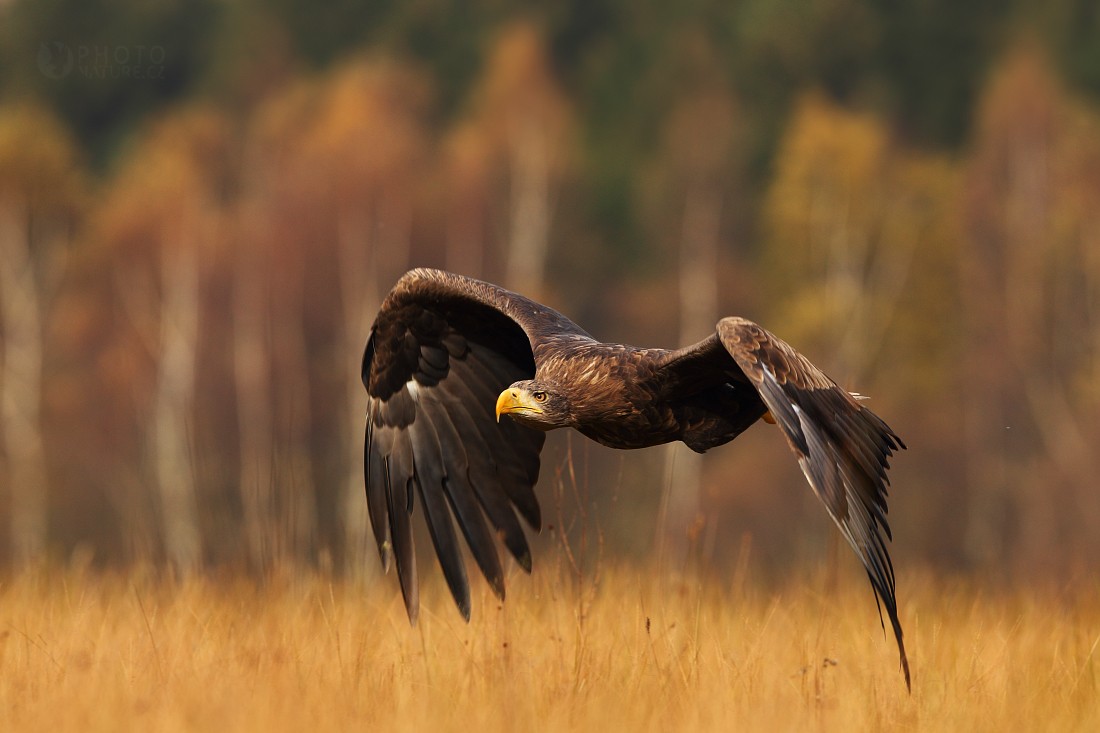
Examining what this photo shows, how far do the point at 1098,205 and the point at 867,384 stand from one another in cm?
437

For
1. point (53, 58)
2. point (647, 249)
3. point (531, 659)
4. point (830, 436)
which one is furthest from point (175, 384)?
point (830, 436)

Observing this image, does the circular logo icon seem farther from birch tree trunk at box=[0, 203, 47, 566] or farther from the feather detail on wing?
A: the feather detail on wing

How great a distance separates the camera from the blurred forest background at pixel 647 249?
23.3m

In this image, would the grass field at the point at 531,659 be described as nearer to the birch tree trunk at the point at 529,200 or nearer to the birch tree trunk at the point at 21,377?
the birch tree trunk at the point at 529,200

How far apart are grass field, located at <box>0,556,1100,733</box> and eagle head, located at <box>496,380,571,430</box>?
0.69m

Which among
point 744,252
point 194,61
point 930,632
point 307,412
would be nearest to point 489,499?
point 930,632

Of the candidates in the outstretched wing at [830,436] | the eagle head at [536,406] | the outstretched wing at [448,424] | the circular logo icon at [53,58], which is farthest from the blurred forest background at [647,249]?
the outstretched wing at [830,436]

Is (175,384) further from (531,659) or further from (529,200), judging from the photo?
(531,659)

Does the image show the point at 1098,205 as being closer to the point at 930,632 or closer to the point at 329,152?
the point at 329,152

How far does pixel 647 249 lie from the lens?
27.2 m

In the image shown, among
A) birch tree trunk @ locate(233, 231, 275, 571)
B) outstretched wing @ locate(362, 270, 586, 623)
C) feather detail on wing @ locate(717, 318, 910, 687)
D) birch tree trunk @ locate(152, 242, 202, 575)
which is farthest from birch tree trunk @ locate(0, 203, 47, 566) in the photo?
feather detail on wing @ locate(717, 318, 910, 687)

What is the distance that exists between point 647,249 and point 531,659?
70.7 feet

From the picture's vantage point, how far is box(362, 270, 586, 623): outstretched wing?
24.0ft

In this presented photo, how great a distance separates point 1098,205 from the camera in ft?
74.0
